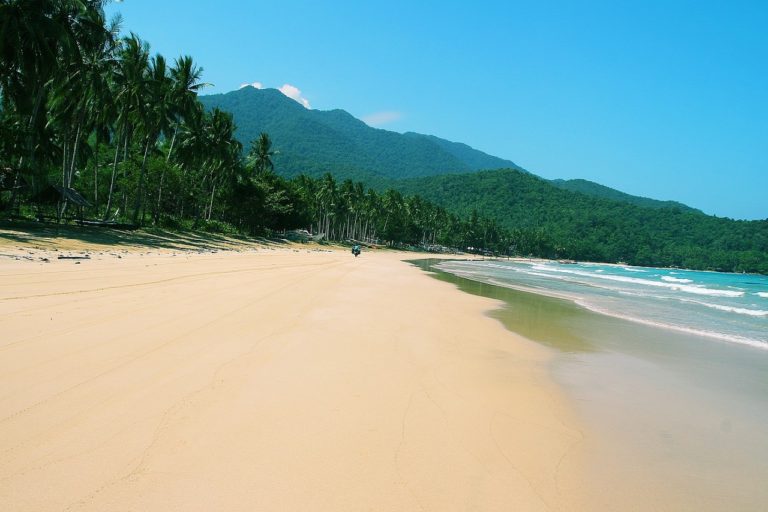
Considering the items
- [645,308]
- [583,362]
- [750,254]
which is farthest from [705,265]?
[583,362]

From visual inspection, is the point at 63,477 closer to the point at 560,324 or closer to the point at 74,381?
the point at 74,381

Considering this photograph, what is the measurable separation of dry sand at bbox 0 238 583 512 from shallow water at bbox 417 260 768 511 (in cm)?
33

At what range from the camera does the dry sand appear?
2.86 meters

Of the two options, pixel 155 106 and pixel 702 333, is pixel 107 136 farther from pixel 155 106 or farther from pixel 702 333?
pixel 702 333

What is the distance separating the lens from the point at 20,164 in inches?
1129

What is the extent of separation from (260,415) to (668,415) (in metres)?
4.41

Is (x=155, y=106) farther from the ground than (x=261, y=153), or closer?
closer

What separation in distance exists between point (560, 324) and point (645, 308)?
7.76 m

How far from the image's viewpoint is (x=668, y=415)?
511cm

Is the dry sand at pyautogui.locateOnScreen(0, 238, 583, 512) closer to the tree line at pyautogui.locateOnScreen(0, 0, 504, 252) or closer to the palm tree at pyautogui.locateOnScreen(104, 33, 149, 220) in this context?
the tree line at pyautogui.locateOnScreen(0, 0, 504, 252)

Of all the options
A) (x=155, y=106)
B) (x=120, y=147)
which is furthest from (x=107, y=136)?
(x=155, y=106)

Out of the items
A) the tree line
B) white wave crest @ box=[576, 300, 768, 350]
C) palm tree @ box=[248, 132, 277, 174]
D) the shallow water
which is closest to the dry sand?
the shallow water

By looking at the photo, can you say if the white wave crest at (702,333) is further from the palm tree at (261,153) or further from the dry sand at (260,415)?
the palm tree at (261,153)

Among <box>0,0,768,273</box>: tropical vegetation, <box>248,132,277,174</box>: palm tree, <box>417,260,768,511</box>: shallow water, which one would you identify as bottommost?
<box>417,260,768,511</box>: shallow water
